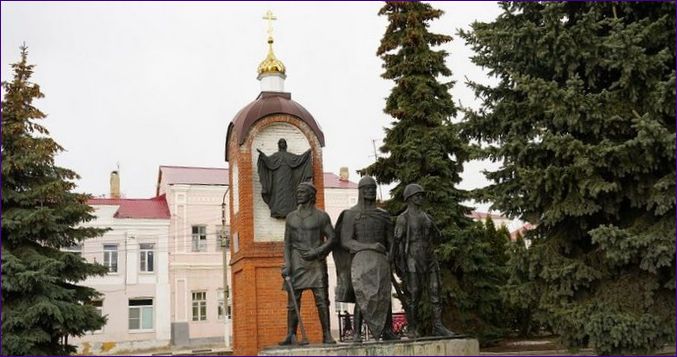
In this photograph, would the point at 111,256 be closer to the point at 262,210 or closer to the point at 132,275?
the point at 132,275

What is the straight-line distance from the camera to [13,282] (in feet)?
38.1

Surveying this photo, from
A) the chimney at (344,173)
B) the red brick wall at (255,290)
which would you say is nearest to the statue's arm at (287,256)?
the red brick wall at (255,290)

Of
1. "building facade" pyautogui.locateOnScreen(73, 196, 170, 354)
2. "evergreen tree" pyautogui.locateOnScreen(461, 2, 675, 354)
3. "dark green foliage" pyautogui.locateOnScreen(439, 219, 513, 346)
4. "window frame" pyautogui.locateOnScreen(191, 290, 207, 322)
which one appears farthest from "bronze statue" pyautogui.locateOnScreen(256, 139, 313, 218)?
"window frame" pyautogui.locateOnScreen(191, 290, 207, 322)

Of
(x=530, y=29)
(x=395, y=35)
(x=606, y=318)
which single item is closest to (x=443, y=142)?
(x=395, y=35)

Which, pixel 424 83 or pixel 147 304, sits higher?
pixel 424 83

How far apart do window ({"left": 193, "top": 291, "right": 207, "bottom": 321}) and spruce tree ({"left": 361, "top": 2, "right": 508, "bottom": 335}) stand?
652 inches

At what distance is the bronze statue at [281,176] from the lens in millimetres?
13602

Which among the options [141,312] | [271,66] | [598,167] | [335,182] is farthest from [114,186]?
[598,167]

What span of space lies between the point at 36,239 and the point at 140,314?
16490mm

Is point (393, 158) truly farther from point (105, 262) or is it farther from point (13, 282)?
point (105, 262)

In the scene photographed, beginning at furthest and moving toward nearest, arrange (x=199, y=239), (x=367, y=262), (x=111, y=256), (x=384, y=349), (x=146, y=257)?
(x=199, y=239) → (x=146, y=257) → (x=111, y=256) → (x=367, y=262) → (x=384, y=349)

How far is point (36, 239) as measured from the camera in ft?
42.0

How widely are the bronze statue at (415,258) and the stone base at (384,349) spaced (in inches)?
15.4

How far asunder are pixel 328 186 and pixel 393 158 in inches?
622
